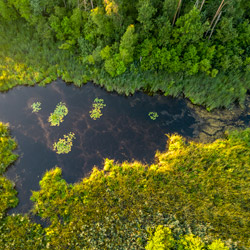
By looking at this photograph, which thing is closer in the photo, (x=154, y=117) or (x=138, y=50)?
(x=154, y=117)

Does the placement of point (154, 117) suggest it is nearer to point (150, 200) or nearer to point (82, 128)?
point (82, 128)

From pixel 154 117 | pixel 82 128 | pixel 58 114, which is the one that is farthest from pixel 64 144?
pixel 154 117

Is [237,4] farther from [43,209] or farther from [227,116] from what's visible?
[43,209]

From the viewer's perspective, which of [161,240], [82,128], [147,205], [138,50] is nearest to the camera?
[161,240]

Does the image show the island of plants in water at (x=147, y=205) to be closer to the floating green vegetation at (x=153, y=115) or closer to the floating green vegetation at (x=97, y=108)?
the floating green vegetation at (x=153, y=115)

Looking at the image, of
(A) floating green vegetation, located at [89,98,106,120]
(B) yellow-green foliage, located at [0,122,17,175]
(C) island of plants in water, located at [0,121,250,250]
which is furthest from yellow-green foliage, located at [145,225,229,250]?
(B) yellow-green foliage, located at [0,122,17,175]

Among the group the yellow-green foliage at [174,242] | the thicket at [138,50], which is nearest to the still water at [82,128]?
the thicket at [138,50]

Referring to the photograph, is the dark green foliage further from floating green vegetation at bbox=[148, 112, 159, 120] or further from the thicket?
floating green vegetation at bbox=[148, 112, 159, 120]
